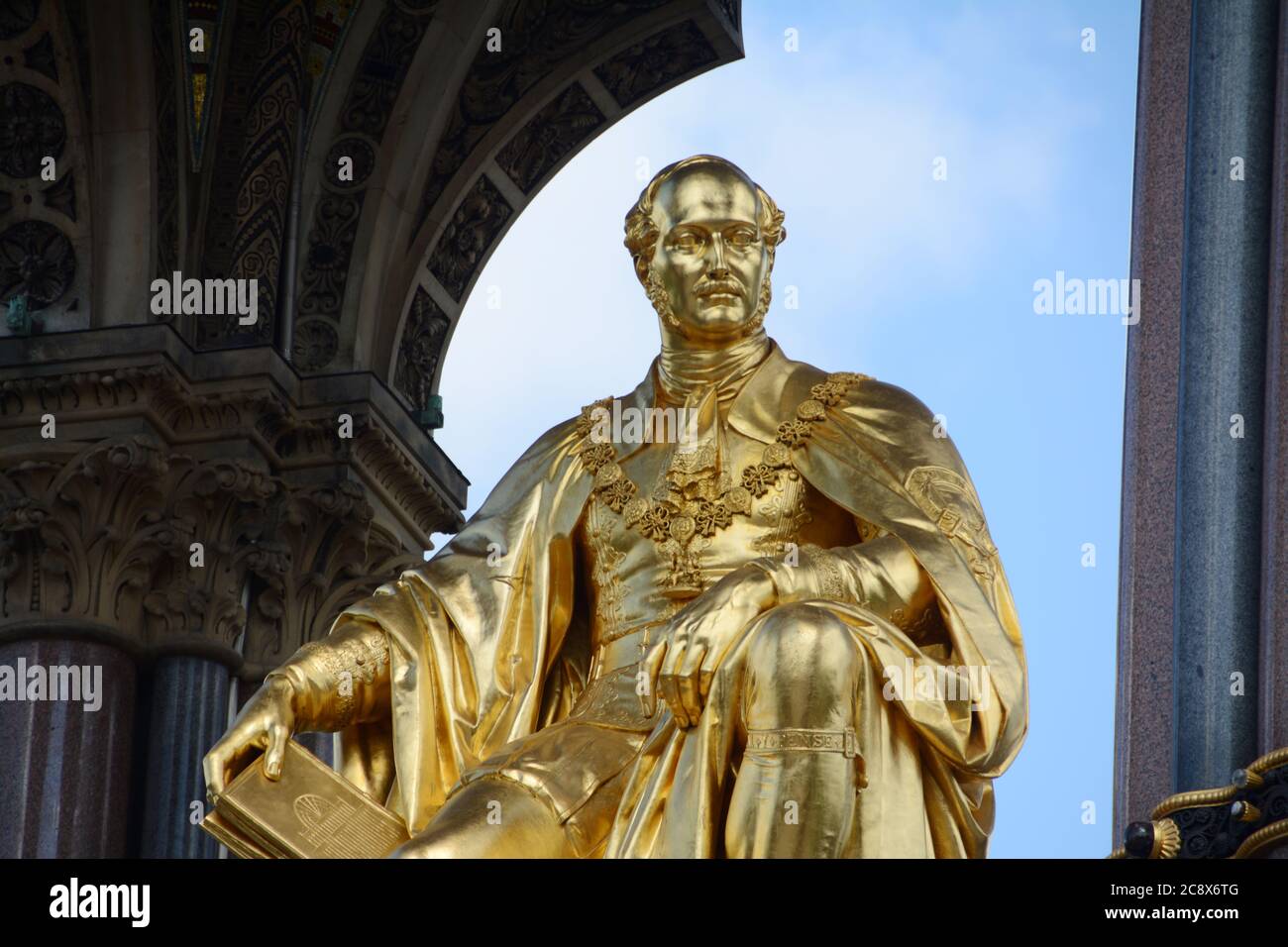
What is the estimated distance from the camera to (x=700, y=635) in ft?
22.5

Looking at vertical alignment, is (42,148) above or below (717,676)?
above

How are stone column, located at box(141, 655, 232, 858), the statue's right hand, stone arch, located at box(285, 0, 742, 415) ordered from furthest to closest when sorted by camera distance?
1. stone arch, located at box(285, 0, 742, 415)
2. stone column, located at box(141, 655, 232, 858)
3. the statue's right hand

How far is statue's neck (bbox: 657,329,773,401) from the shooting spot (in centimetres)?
804

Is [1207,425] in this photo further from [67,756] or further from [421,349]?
[421,349]

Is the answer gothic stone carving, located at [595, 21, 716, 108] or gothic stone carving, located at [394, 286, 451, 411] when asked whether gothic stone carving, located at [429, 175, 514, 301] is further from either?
gothic stone carving, located at [595, 21, 716, 108]

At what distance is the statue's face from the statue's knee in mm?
1406

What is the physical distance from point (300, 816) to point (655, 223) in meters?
1.92

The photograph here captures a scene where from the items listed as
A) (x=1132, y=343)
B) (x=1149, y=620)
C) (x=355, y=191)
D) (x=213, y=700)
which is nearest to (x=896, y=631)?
(x=1149, y=620)

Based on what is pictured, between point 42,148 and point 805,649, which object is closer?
point 805,649

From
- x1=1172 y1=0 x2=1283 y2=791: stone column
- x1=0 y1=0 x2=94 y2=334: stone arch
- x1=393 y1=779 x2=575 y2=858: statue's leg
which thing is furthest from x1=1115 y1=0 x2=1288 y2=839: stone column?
x1=0 y1=0 x2=94 y2=334: stone arch

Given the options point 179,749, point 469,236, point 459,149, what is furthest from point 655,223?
point 469,236
